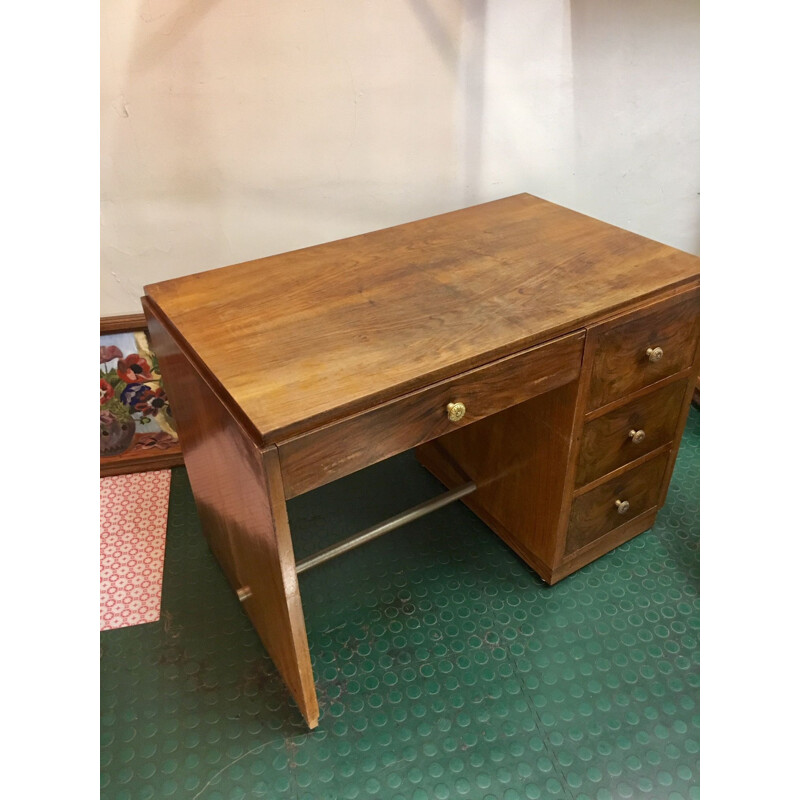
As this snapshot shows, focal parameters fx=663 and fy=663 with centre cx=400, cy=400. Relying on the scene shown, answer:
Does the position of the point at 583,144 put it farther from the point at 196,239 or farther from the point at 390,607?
the point at 390,607

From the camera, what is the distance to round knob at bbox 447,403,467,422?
1.01m

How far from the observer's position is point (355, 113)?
4.91 feet

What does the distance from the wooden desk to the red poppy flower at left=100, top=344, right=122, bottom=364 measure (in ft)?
1.41

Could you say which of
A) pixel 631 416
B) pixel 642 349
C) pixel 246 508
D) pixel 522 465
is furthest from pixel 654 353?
pixel 246 508

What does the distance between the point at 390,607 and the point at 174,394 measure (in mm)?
659

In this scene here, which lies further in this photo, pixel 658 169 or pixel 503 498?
pixel 658 169

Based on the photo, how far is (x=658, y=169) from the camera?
1818mm

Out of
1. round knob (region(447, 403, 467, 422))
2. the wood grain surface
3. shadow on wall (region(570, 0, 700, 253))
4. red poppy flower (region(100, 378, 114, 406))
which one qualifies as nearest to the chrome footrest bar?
the wood grain surface

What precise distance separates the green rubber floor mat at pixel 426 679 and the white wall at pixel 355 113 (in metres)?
0.74

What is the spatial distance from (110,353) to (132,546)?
487 millimetres

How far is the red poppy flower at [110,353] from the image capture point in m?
1.67

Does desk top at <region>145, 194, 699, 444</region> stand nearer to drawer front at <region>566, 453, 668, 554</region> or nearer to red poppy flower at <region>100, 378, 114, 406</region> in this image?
drawer front at <region>566, 453, 668, 554</region>
